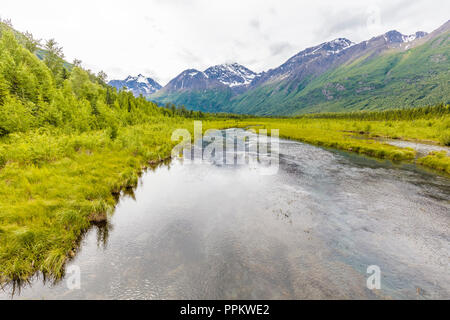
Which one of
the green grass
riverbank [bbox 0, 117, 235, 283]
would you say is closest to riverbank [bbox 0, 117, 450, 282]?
riverbank [bbox 0, 117, 235, 283]

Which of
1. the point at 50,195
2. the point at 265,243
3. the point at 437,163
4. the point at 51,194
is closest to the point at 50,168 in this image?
the point at 51,194

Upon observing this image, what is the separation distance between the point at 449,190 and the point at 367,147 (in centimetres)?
2211

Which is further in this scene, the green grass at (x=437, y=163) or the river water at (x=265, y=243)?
the green grass at (x=437, y=163)

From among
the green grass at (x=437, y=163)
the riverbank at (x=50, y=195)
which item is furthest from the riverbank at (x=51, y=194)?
the green grass at (x=437, y=163)

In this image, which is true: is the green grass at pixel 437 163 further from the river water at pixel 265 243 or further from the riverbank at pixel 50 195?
the riverbank at pixel 50 195

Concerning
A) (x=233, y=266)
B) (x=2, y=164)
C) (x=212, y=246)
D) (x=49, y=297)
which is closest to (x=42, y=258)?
(x=49, y=297)

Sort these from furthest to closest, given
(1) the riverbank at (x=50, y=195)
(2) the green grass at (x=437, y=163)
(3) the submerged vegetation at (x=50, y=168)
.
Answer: (2) the green grass at (x=437, y=163) < (3) the submerged vegetation at (x=50, y=168) < (1) the riverbank at (x=50, y=195)

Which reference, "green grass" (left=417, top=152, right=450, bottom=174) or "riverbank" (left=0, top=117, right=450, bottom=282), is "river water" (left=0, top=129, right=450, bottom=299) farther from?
"green grass" (left=417, top=152, right=450, bottom=174)

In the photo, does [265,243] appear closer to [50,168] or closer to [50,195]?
[50,195]

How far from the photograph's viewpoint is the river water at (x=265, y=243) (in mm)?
9484

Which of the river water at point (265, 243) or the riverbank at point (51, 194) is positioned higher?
the riverbank at point (51, 194)

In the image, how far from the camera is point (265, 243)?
13055 mm
